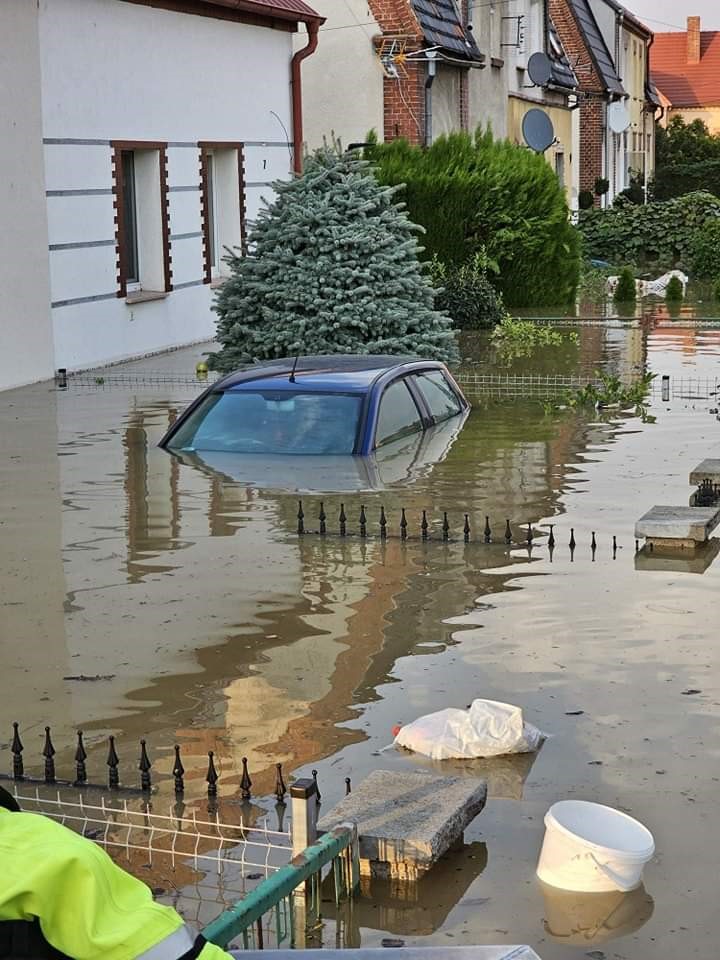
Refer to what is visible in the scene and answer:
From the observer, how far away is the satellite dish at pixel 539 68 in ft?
128

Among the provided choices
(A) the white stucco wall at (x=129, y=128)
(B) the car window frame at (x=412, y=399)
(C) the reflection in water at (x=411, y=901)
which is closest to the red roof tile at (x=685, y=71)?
(A) the white stucco wall at (x=129, y=128)

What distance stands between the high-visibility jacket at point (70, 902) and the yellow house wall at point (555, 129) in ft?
121

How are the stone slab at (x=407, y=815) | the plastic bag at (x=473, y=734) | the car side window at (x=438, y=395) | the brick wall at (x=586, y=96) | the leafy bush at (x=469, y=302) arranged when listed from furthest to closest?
1. the brick wall at (x=586, y=96)
2. the leafy bush at (x=469, y=302)
3. the car side window at (x=438, y=395)
4. the plastic bag at (x=473, y=734)
5. the stone slab at (x=407, y=815)

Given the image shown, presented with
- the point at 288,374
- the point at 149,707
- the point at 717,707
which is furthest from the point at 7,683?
the point at 288,374

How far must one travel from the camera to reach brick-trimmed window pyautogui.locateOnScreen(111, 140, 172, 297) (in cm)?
2219

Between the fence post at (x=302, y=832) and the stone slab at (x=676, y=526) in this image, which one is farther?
the stone slab at (x=676, y=526)

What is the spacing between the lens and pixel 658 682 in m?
7.31

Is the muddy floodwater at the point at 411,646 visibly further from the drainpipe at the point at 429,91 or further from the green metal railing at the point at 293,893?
the drainpipe at the point at 429,91

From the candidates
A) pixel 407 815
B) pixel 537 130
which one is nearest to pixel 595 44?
pixel 537 130

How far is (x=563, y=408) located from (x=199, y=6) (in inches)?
391

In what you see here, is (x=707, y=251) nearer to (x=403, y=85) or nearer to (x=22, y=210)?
(x=403, y=85)

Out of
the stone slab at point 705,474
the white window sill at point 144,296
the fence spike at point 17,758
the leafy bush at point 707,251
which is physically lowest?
the fence spike at point 17,758

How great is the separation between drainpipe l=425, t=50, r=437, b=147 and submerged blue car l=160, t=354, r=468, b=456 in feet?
59.1

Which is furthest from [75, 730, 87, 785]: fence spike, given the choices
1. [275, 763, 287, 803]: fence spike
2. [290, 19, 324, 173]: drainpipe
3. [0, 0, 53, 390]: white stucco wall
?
[290, 19, 324, 173]: drainpipe
